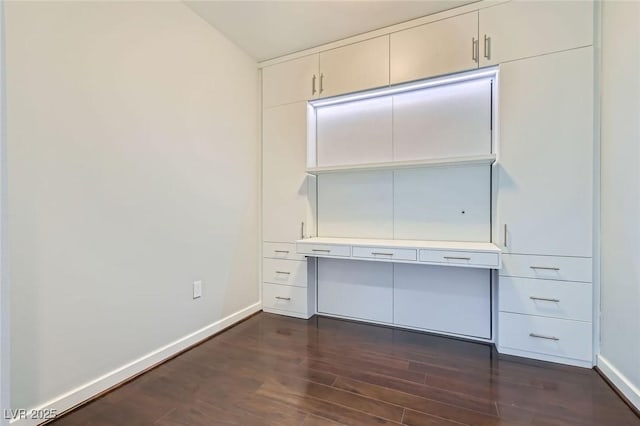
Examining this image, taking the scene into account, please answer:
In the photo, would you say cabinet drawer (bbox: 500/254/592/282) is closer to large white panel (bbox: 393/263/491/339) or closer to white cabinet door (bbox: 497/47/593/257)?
white cabinet door (bbox: 497/47/593/257)

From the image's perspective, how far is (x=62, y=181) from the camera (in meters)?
1.45

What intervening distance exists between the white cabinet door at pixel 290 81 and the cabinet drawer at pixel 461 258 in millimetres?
1765

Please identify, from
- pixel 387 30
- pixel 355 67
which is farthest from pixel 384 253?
pixel 387 30

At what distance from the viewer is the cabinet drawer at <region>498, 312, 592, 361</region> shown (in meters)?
1.84

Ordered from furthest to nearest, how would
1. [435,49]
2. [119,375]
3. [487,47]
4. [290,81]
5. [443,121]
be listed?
[290,81] < [443,121] < [435,49] < [487,47] < [119,375]

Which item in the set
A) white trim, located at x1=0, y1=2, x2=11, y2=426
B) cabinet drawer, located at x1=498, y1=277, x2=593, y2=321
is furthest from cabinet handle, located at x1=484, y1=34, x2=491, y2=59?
white trim, located at x1=0, y1=2, x2=11, y2=426

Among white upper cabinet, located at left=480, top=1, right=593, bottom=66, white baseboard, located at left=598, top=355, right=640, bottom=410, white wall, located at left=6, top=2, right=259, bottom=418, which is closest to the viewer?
white wall, located at left=6, top=2, right=259, bottom=418

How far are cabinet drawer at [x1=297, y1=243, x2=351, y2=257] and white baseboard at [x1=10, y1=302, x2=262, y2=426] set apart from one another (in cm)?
92

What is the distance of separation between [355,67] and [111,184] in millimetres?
2079

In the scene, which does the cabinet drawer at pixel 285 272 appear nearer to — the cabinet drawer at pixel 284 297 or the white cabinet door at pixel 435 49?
the cabinet drawer at pixel 284 297

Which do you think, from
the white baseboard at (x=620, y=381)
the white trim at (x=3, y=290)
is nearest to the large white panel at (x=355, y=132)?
the white baseboard at (x=620, y=381)

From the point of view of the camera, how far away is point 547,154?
192 centimetres

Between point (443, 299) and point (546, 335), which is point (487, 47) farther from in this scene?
point (546, 335)

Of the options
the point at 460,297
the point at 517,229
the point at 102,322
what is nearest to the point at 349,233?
the point at 460,297
